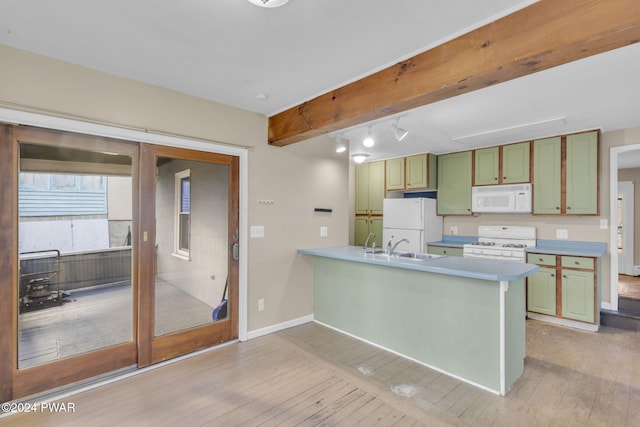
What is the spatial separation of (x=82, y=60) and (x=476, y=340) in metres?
3.64

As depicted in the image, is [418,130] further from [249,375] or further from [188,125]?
[249,375]

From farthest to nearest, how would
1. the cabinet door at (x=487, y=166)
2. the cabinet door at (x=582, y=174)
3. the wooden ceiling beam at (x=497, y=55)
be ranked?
the cabinet door at (x=487, y=166) → the cabinet door at (x=582, y=174) → the wooden ceiling beam at (x=497, y=55)

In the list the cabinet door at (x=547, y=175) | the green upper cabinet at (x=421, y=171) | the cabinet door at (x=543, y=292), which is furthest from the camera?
the green upper cabinet at (x=421, y=171)

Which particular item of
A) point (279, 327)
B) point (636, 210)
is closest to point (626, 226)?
point (636, 210)

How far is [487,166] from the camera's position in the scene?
15.3 ft

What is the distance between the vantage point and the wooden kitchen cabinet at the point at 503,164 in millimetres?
4316

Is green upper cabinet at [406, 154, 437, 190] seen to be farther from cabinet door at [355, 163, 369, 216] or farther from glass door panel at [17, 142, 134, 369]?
glass door panel at [17, 142, 134, 369]

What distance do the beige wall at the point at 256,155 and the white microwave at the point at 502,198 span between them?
82.7 inches

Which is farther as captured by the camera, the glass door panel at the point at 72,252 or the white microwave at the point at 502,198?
the white microwave at the point at 502,198

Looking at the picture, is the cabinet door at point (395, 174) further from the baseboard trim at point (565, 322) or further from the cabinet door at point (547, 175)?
the baseboard trim at point (565, 322)

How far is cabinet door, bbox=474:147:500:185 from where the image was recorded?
4578mm

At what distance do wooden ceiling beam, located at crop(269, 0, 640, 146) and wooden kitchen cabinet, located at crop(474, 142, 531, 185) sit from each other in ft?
9.93

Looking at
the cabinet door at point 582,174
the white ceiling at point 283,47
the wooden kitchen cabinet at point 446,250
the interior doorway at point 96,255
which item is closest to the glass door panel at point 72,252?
the interior doorway at point 96,255

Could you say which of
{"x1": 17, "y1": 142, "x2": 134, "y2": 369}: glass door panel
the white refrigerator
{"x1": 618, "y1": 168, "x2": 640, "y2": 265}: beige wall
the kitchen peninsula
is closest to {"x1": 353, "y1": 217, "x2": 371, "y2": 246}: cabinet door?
the white refrigerator
